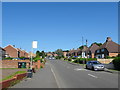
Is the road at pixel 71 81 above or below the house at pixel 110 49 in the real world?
below

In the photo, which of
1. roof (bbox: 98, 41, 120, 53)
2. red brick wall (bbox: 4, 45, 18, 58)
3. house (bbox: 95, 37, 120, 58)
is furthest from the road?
red brick wall (bbox: 4, 45, 18, 58)

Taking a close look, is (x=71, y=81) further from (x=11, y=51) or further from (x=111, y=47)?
(x=11, y=51)

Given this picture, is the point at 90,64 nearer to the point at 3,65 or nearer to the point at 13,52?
the point at 3,65

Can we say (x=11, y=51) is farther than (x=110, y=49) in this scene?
Yes

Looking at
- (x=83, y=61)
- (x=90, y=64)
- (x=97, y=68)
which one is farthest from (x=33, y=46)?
Answer: (x=83, y=61)

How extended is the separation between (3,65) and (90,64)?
21.0 metres

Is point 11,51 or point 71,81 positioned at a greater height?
point 11,51

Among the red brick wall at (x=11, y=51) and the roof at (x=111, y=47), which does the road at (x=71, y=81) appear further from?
the red brick wall at (x=11, y=51)

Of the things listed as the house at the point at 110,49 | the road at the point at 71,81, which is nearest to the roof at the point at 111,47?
the house at the point at 110,49

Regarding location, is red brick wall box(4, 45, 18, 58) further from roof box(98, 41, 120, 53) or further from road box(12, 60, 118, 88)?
road box(12, 60, 118, 88)

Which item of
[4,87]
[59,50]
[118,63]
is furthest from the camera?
[59,50]

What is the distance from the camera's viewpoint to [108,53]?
72250 millimetres

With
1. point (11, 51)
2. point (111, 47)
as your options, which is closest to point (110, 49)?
point (111, 47)

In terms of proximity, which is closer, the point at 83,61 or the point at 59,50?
the point at 83,61
